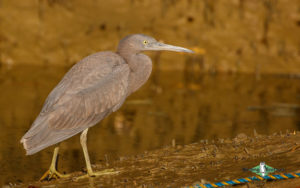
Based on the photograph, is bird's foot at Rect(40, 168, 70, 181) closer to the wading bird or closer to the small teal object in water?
the wading bird

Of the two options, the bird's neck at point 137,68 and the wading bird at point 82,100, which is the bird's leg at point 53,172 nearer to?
the wading bird at point 82,100

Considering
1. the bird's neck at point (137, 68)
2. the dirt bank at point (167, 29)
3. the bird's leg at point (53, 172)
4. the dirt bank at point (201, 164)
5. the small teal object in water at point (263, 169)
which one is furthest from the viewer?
the dirt bank at point (167, 29)

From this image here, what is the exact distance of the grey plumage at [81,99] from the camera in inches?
211

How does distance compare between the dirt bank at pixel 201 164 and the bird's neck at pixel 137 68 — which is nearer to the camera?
the dirt bank at pixel 201 164

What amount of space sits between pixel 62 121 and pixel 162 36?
394 inches

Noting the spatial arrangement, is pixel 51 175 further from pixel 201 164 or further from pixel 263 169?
pixel 263 169

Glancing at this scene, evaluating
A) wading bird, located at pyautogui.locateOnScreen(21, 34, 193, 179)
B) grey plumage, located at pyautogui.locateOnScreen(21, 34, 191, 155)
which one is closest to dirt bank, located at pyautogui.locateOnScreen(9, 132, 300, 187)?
wading bird, located at pyautogui.locateOnScreen(21, 34, 193, 179)

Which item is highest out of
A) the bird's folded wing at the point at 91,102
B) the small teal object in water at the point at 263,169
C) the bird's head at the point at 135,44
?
the bird's head at the point at 135,44

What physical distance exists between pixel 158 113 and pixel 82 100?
4.99 m

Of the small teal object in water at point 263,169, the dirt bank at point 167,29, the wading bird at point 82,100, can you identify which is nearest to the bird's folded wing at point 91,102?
the wading bird at point 82,100

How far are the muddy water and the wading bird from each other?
1.01 m

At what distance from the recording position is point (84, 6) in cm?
1670

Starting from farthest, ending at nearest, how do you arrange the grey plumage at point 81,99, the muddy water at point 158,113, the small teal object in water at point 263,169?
the muddy water at point 158,113, the grey plumage at point 81,99, the small teal object in water at point 263,169

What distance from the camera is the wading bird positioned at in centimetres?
536
